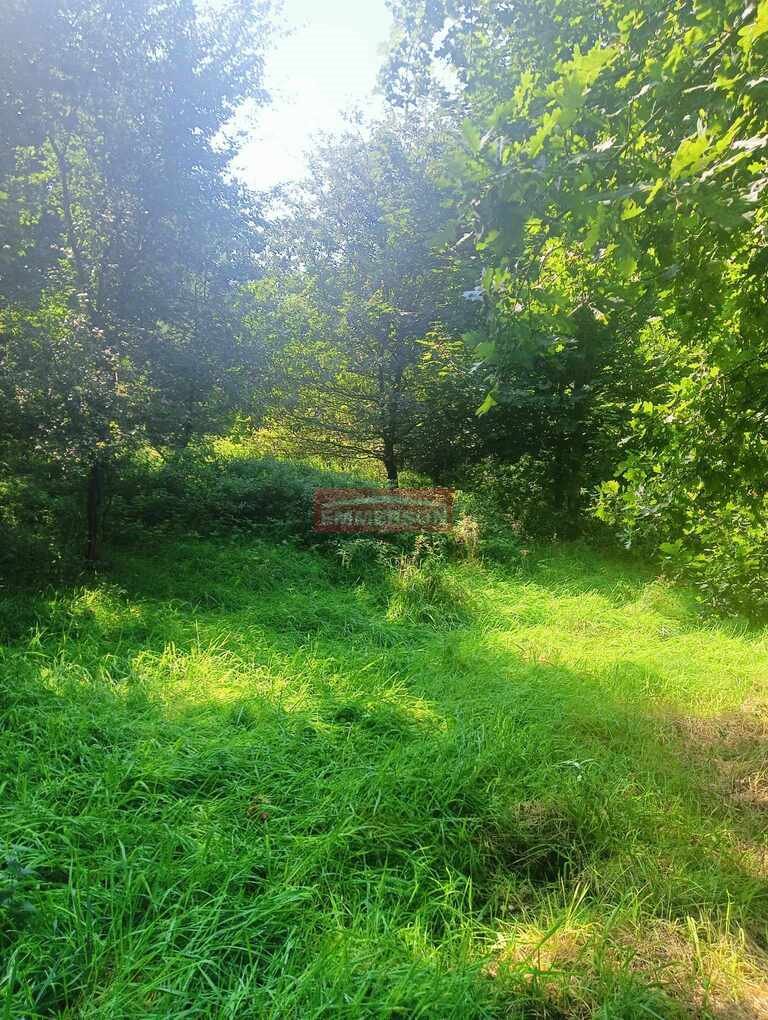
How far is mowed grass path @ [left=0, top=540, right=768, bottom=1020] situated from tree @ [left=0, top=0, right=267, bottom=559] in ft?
6.03

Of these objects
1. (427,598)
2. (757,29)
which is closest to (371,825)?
(757,29)

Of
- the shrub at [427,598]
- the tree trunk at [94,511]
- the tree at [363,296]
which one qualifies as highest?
the tree at [363,296]

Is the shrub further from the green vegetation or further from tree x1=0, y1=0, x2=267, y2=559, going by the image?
tree x1=0, y1=0, x2=267, y2=559

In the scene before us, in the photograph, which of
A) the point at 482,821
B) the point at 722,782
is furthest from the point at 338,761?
the point at 722,782

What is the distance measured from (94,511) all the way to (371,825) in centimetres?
471

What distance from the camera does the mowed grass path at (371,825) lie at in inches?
64.7

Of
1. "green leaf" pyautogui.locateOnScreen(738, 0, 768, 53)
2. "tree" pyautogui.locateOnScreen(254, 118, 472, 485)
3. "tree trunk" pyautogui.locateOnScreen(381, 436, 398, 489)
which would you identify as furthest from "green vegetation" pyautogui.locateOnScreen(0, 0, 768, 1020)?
"tree trunk" pyautogui.locateOnScreen(381, 436, 398, 489)

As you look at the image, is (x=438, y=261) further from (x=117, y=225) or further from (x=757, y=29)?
(x=757, y=29)

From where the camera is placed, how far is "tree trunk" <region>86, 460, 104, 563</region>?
570 cm

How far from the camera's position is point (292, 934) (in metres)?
1.76

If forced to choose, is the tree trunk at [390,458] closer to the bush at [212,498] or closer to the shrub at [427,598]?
the bush at [212,498]

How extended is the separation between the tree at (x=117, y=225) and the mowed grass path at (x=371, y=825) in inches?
72.4

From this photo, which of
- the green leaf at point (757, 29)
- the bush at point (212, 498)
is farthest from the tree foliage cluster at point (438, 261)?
the bush at point (212, 498)

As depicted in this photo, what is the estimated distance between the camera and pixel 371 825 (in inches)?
88.8
